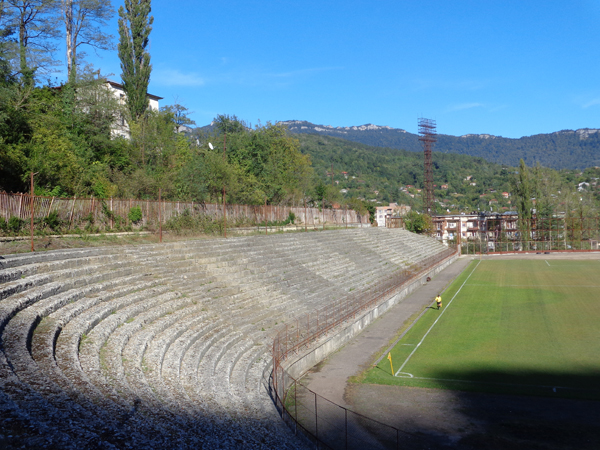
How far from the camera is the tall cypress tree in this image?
1608 inches

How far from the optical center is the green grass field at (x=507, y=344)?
16.7m

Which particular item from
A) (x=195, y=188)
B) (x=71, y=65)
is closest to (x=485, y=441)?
(x=195, y=188)

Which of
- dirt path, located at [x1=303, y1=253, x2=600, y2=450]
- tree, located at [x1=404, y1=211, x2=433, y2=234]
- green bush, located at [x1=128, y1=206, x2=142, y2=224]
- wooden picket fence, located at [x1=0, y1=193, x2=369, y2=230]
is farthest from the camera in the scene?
tree, located at [x1=404, y1=211, x2=433, y2=234]

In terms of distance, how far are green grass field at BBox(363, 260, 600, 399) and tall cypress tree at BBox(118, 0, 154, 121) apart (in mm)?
29667

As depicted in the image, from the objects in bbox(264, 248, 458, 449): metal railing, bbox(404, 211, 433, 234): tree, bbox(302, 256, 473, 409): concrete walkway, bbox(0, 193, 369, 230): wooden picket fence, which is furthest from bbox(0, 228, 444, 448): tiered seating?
bbox(404, 211, 433, 234): tree

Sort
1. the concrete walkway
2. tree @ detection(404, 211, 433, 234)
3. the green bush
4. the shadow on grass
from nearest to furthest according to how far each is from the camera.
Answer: the shadow on grass < the concrete walkway < the green bush < tree @ detection(404, 211, 433, 234)

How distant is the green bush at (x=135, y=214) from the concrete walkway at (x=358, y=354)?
13.1m

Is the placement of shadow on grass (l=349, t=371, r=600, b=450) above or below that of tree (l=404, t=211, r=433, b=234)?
below

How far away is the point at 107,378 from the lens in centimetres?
903

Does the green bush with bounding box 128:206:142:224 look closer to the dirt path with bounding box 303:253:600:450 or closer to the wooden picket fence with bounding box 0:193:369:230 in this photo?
the wooden picket fence with bounding box 0:193:369:230

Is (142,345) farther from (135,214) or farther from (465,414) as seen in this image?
(135,214)

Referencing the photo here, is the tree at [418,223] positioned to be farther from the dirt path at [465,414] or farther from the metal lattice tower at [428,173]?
the dirt path at [465,414]

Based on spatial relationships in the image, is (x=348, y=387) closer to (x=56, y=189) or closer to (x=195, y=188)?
(x=56, y=189)

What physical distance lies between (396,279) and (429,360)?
1575 cm
